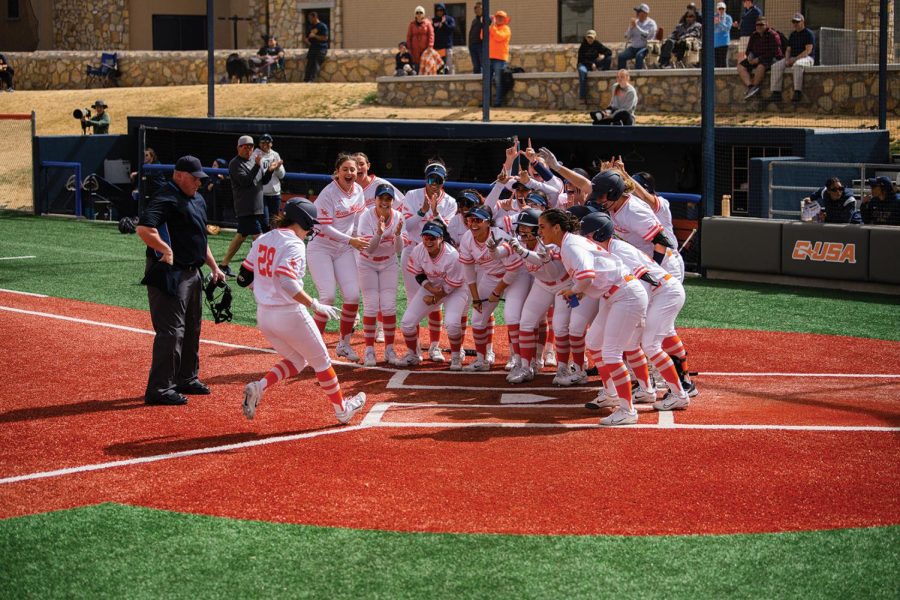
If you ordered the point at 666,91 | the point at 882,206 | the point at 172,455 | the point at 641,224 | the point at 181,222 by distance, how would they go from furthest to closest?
the point at 666,91 → the point at 882,206 → the point at 641,224 → the point at 181,222 → the point at 172,455

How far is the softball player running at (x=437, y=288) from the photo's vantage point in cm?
1123

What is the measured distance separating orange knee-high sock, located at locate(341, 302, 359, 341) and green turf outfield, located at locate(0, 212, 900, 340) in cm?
198

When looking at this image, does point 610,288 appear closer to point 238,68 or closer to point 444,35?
point 444,35

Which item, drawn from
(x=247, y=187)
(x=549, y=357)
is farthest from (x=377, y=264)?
(x=247, y=187)

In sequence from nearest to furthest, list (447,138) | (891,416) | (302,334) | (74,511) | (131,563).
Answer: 1. (131,563)
2. (74,511)
3. (302,334)
4. (891,416)
5. (447,138)

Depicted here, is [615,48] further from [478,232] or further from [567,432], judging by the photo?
[567,432]

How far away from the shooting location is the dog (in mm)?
34062

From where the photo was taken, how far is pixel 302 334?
28.6ft

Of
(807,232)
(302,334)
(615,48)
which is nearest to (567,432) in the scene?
(302,334)

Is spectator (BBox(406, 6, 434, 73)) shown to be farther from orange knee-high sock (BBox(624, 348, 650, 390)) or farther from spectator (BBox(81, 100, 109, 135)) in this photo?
orange knee-high sock (BBox(624, 348, 650, 390))

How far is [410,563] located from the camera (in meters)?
6.31

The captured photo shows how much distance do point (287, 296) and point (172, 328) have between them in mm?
1592

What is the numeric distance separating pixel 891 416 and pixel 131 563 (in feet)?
19.5

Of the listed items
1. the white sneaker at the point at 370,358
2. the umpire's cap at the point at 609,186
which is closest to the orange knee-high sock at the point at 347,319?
the white sneaker at the point at 370,358
